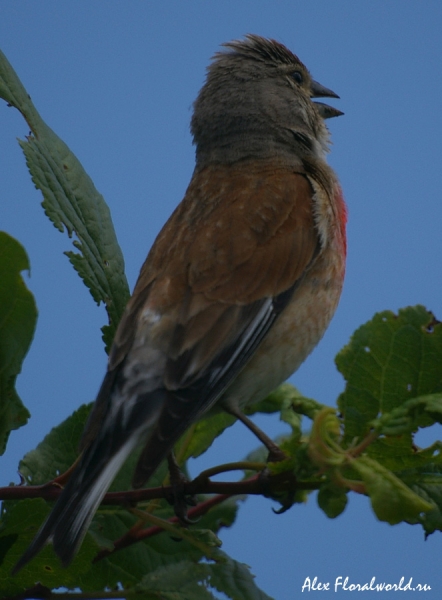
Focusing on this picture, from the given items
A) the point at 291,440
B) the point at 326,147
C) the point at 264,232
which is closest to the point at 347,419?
the point at 291,440

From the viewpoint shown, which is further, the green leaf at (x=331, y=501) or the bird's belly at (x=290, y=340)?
the bird's belly at (x=290, y=340)

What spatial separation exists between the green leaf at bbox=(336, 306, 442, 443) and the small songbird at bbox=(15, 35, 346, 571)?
50cm

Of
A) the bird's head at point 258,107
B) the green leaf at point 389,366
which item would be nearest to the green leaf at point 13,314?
the green leaf at point 389,366

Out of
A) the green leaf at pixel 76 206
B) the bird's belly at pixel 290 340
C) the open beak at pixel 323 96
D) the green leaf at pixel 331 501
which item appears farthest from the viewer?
the open beak at pixel 323 96

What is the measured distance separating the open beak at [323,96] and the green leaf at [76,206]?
164cm

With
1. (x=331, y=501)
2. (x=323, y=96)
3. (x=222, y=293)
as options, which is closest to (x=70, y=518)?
(x=331, y=501)

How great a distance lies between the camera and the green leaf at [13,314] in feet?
5.13

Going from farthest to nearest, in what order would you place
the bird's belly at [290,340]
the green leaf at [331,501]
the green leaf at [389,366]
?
the bird's belly at [290,340] → the green leaf at [389,366] → the green leaf at [331,501]

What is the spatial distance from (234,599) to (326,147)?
219cm

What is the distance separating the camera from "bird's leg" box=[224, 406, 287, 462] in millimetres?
2125

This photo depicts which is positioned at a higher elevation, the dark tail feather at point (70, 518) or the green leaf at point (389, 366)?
the green leaf at point (389, 366)

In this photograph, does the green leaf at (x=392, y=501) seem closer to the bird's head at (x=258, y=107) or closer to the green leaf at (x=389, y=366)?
the green leaf at (x=389, y=366)

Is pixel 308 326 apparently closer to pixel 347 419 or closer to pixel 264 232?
pixel 264 232

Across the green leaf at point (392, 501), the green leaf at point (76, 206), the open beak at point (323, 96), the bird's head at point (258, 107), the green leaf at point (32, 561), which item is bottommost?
the green leaf at point (32, 561)
